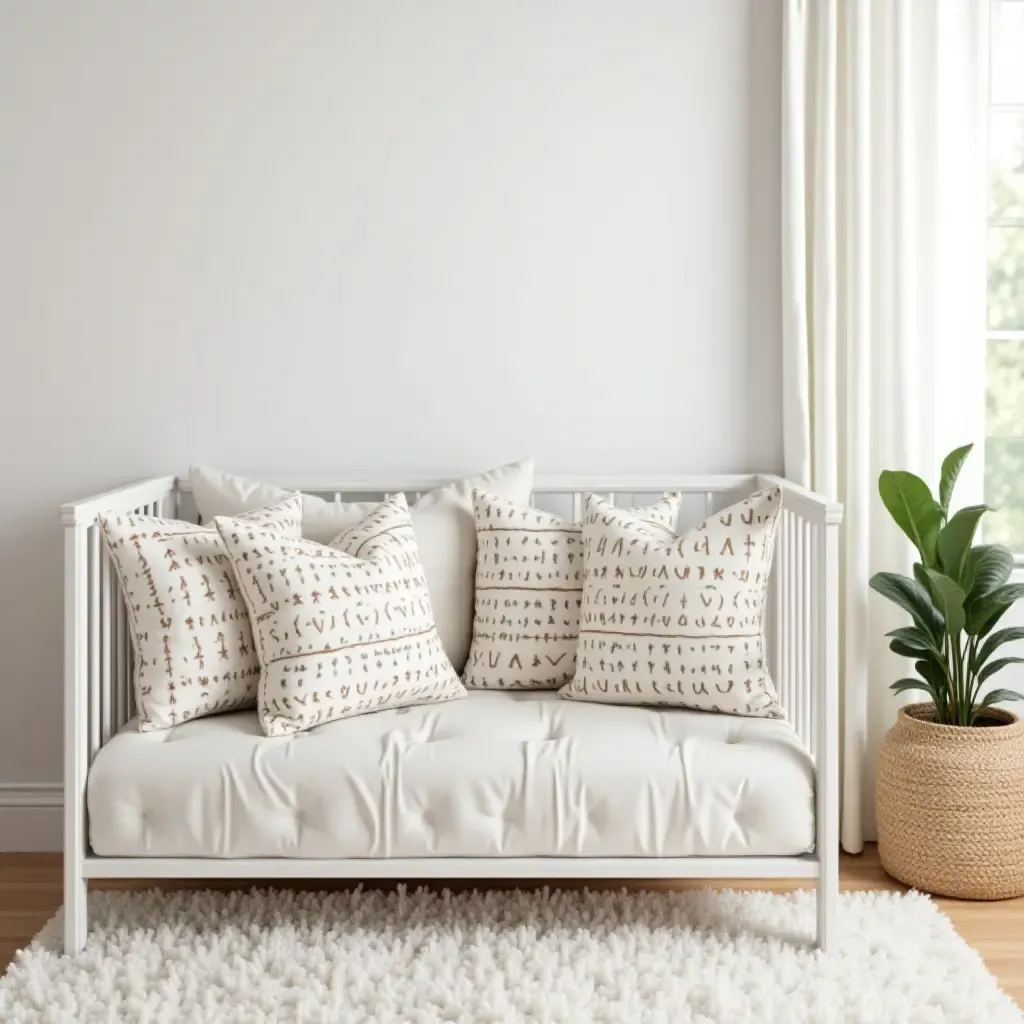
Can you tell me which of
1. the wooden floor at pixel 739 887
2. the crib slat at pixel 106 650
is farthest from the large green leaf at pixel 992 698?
the crib slat at pixel 106 650

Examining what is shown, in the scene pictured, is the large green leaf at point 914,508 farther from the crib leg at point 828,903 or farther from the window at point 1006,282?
the crib leg at point 828,903

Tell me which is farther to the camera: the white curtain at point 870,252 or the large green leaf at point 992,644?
the white curtain at point 870,252

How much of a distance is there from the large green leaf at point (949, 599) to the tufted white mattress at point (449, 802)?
508 mm

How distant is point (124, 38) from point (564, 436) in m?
1.27

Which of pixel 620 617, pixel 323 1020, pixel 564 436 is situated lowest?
pixel 323 1020

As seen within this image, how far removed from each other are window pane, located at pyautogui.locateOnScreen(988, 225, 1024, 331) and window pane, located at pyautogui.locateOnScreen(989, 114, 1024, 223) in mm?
43

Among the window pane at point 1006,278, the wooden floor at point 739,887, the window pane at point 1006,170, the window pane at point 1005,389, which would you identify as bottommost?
the wooden floor at point 739,887

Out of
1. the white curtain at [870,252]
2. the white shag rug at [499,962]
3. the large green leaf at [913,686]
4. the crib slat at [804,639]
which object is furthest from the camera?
the white curtain at [870,252]

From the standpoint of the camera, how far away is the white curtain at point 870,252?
2.53m

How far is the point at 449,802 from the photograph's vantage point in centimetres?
196

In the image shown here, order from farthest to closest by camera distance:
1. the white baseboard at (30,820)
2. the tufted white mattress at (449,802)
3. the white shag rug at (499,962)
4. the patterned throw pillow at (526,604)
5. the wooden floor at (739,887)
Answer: the white baseboard at (30,820) → the patterned throw pillow at (526,604) → the wooden floor at (739,887) → the tufted white mattress at (449,802) → the white shag rug at (499,962)

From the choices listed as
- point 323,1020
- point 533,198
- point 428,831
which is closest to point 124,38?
point 533,198

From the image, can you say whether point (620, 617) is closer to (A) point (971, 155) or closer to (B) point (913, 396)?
(B) point (913, 396)

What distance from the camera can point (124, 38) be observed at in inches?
101
